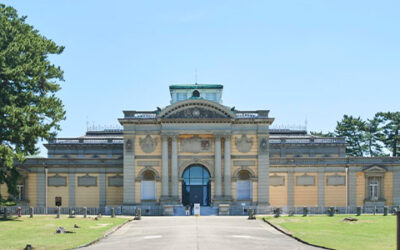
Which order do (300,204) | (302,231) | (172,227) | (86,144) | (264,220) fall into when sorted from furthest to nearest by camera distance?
(86,144) → (300,204) → (264,220) → (172,227) → (302,231)

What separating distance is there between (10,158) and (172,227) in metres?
14.0

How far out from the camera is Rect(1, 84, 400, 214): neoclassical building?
67.0 metres

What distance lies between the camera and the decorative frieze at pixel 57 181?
7031cm

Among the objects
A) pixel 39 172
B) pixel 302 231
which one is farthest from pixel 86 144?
pixel 302 231

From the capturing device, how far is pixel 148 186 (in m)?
67.8

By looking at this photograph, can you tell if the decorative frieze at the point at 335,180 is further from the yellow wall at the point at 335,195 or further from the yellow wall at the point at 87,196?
the yellow wall at the point at 87,196

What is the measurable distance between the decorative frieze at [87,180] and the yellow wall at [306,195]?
907 inches

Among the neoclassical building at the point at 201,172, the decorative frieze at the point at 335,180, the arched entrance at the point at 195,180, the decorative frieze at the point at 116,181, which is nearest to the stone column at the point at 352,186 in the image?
the neoclassical building at the point at 201,172

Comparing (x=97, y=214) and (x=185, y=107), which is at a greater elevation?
(x=185, y=107)

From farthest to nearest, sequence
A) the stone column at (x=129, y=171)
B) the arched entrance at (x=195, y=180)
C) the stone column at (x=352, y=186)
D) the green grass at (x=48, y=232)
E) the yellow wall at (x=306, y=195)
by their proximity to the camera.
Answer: the yellow wall at (x=306, y=195) → the stone column at (x=352, y=186) → the arched entrance at (x=195, y=180) → the stone column at (x=129, y=171) → the green grass at (x=48, y=232)

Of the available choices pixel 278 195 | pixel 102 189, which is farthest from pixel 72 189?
pixel 278 195

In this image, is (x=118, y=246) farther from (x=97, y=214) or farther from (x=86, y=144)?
(x=86, y=144)

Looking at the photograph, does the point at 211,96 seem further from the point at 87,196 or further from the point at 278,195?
the point at 87,196

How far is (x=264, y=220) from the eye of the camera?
53375mm
